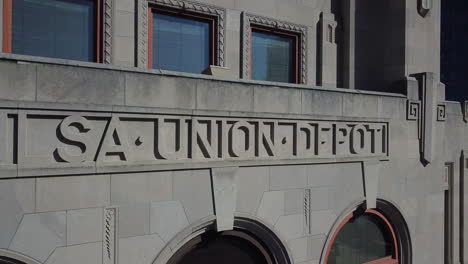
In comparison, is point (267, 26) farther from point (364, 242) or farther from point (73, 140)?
point (73, 140)

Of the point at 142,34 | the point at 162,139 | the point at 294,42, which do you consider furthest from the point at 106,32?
the point at 294,42

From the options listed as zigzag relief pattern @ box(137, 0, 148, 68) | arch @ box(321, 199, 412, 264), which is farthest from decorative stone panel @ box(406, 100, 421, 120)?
zigzag relief pattern @ box(137, 0, 148, 68)

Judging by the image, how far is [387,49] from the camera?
37.6ft

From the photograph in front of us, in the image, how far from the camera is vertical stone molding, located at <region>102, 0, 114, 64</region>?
26.9 feet

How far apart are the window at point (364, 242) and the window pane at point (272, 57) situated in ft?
13.2

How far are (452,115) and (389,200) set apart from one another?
3746 millimetres

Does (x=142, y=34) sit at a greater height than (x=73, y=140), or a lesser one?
greater

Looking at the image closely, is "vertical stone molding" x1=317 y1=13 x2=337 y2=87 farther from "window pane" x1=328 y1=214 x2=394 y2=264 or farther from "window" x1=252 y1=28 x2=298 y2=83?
"window pane" x1=328 y1=214 x2=394 y2=264

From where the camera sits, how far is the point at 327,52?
458 inches

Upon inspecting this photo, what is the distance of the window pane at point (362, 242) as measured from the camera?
29.7 ft

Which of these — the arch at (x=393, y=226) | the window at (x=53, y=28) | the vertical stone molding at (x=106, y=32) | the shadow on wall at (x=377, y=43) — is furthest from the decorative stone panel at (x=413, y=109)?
the window at (x=53, y=28)

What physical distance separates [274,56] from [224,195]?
5.07 m

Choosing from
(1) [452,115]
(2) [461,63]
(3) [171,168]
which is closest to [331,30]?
(1) [452,115]

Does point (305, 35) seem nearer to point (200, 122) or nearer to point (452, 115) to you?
point (452, 115)
